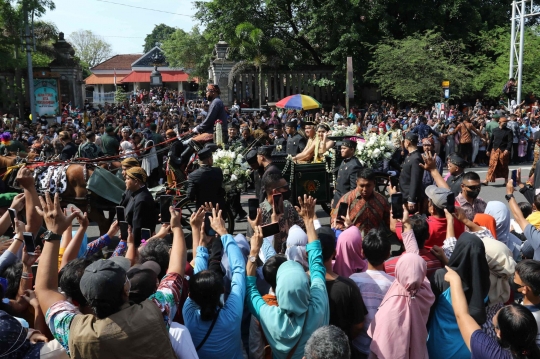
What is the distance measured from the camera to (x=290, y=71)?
29.9 m

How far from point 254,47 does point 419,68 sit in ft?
26.8

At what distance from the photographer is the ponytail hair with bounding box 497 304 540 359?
3.11 metres

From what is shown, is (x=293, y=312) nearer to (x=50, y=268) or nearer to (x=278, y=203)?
(x=50, y=268)

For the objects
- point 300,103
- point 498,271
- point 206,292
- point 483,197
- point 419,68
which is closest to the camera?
point 206,292

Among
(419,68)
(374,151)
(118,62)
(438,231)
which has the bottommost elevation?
(438,231)

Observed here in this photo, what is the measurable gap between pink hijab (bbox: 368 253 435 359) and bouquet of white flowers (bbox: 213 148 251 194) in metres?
5.45

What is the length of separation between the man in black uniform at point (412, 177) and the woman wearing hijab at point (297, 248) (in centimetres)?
328

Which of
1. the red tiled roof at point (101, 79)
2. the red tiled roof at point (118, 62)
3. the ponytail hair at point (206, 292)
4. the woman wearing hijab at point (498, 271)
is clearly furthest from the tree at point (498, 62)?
the red tiled roof at point (118, 62)

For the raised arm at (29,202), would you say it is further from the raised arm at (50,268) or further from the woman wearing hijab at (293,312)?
the woman wearing hijab at (293,312)

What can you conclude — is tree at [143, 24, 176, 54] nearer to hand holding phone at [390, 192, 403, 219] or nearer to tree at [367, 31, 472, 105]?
tree at [367, 31, 472, 105]

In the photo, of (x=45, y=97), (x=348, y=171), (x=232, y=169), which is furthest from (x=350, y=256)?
(x=45, y=97)

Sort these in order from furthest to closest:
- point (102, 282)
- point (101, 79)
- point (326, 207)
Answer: point (101, 79) → point (326, 207) → point (102, 282)

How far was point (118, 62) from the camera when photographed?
75500mm

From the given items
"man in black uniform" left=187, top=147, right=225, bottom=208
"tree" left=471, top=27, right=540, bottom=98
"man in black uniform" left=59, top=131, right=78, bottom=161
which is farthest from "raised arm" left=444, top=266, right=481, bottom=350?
"tree" left=471, top=27, right=540, bottom=98
